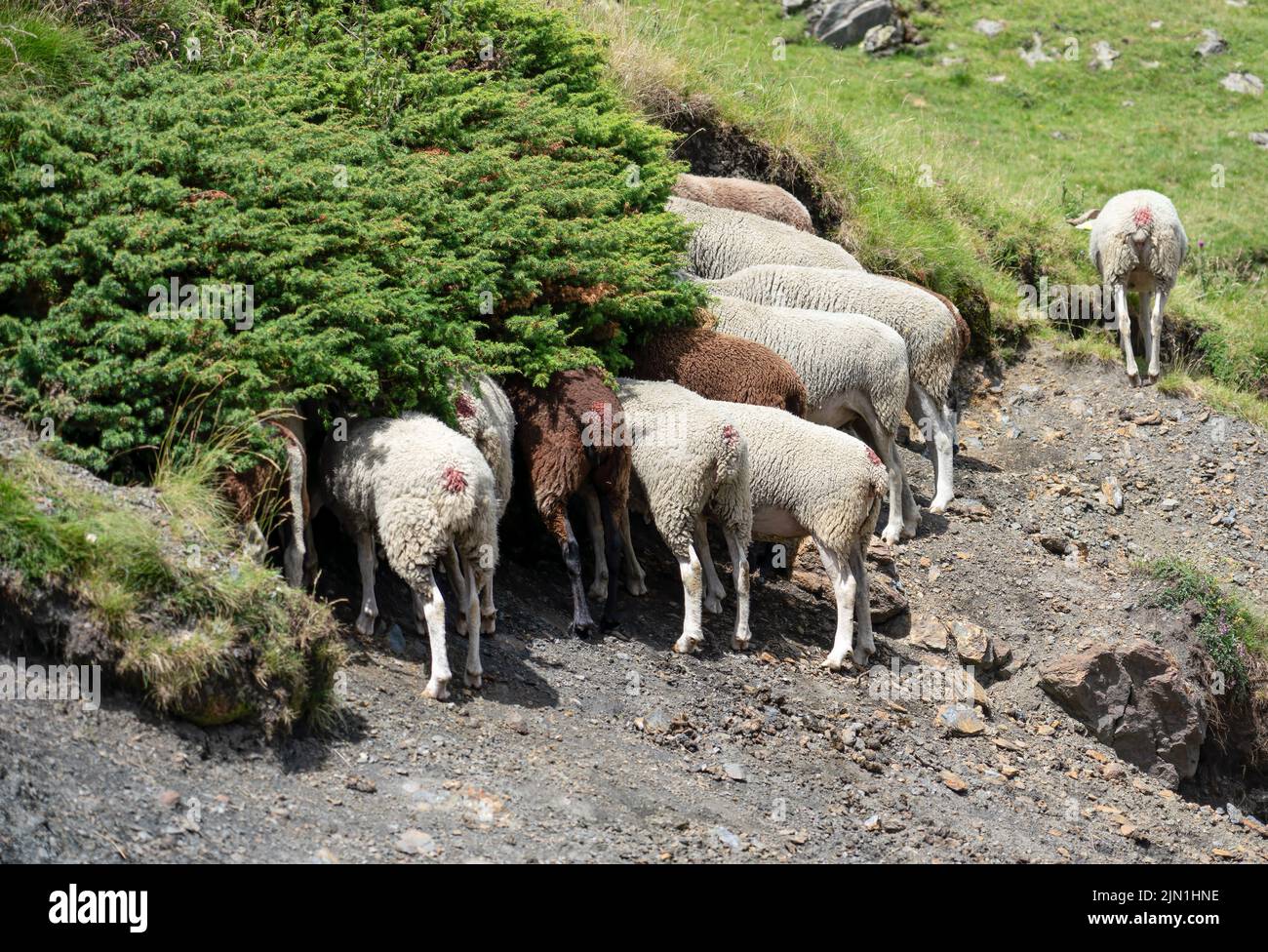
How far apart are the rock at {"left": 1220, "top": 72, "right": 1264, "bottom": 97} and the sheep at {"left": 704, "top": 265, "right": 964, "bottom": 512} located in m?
15.0

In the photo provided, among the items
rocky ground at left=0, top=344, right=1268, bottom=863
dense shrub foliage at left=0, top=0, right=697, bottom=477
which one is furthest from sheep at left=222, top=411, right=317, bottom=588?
rocky ground at left=0, top=344, right=1268, bottom=863

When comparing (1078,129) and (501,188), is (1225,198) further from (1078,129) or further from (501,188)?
(501,188)

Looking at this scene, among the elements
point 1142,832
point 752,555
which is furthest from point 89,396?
point 1142,832

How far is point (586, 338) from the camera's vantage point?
1094cm

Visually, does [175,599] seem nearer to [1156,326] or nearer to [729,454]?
[729,454]

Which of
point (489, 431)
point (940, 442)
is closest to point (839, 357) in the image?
point (940, 442)

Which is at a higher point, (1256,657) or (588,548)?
(588,548)

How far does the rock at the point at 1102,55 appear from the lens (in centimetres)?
2595

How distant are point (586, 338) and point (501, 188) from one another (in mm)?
1422

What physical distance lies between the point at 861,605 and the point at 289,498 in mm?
4361

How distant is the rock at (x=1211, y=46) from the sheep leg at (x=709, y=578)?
19713 mm

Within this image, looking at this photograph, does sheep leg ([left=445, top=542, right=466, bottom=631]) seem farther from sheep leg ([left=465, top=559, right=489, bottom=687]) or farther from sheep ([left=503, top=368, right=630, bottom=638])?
sheep ([left=503, top=368, right=630, bottom=638])

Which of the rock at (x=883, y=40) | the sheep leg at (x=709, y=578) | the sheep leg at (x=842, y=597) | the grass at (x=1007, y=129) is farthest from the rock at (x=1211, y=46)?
the sheep leg at (x=709, y=578)

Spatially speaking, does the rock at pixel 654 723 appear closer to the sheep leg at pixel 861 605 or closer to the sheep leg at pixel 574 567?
the sheep leg at pixel 574 567
